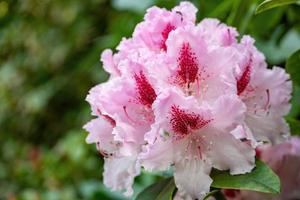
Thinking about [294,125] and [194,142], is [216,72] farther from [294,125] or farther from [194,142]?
[294,125]

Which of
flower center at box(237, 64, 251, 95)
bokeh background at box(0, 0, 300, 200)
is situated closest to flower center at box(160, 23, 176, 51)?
flower center at box(237, 64, 251, 95)

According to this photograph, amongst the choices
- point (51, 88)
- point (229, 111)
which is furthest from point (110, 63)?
point (51, 88)

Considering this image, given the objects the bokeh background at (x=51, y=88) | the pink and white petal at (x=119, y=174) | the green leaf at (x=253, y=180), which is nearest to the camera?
the green leaf at (x=253, y=180)

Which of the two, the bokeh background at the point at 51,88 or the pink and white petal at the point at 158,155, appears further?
the bokeh background at the point at 51,88

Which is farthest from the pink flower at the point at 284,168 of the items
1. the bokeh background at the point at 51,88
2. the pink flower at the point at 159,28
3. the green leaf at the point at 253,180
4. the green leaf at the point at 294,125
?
the bokeh background at the point at 51,88

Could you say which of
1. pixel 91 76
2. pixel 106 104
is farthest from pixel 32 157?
pixel 106 104

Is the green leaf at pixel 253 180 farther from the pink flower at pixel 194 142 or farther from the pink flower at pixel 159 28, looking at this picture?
the pink flower at pixel 159 28

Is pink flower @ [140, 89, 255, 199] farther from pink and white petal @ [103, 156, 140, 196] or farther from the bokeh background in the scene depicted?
the bokeh background
